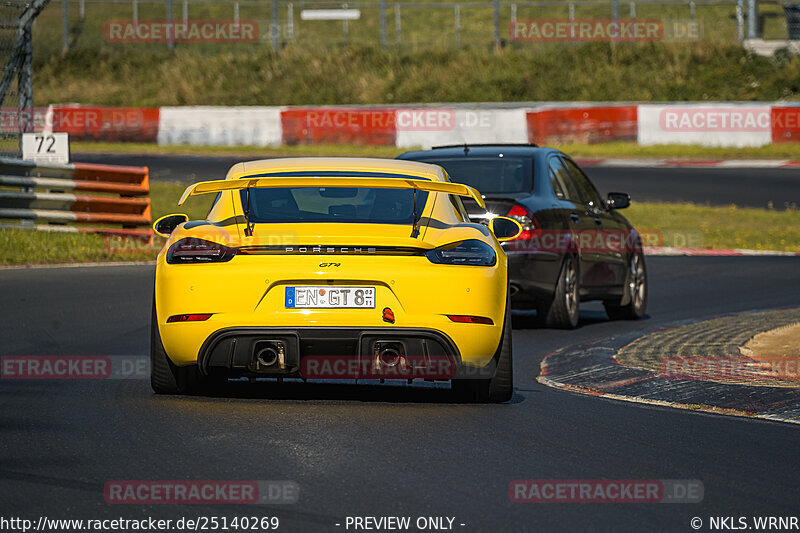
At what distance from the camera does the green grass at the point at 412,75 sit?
43.6 metres

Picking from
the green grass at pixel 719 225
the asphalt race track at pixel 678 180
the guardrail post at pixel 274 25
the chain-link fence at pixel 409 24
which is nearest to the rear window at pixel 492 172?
the green grass at pixel 719 225

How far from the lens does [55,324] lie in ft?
38.1

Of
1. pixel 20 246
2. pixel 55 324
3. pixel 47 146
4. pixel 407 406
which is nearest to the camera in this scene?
pixel 407 406

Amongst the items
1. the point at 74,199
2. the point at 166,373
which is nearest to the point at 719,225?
the point at 74,199

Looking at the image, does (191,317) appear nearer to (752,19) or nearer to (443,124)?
(443,124)

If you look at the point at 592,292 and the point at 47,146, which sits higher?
the point at 47,146

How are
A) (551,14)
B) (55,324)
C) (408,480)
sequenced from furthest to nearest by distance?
(551,14), (55,324), (408,480)

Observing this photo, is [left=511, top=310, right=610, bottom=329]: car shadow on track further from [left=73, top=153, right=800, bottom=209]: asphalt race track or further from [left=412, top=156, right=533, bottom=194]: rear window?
[left=73, top=153, right=800, bottom=209]: asphalt race track

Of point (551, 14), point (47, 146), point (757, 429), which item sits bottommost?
point (757, 429)

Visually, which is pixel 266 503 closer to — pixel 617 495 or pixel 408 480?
pixel 408 480

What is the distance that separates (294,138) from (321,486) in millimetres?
31237

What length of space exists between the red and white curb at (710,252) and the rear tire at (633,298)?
6.74 meters

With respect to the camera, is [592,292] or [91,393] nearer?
[91,393]

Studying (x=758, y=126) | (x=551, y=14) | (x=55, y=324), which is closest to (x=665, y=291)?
(x=55, y=324)
